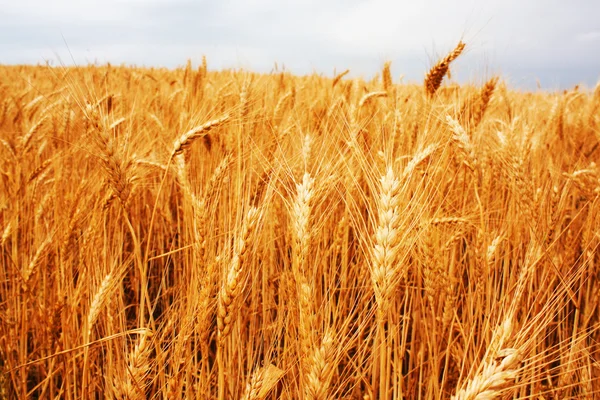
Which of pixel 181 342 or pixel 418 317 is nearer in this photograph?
pixel 181 342

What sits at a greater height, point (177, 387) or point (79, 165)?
point (79, 165)

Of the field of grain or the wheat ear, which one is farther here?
the wheat ear

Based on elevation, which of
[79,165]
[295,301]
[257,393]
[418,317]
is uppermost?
[79,165]

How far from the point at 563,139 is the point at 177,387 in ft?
11.0

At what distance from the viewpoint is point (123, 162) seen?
1204 mm

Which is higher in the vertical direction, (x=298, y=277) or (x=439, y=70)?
(x=439, y=70)

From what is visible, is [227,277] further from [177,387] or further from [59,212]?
[59,212]

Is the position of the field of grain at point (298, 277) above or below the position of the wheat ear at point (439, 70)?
below

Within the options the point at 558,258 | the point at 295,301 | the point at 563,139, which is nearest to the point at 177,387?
the point at 295,301

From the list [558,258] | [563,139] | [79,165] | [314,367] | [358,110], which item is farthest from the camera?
[563,139]

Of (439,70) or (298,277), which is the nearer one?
(298,277)

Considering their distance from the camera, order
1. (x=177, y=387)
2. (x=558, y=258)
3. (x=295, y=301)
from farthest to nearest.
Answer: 1. (x=558, y=258)
2. (x=295, y=301)
3. (x=177, y=387)

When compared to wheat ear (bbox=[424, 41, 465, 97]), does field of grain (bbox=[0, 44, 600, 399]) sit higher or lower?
lower

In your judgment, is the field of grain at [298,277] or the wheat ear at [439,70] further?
the wheat ear at [439,70]
